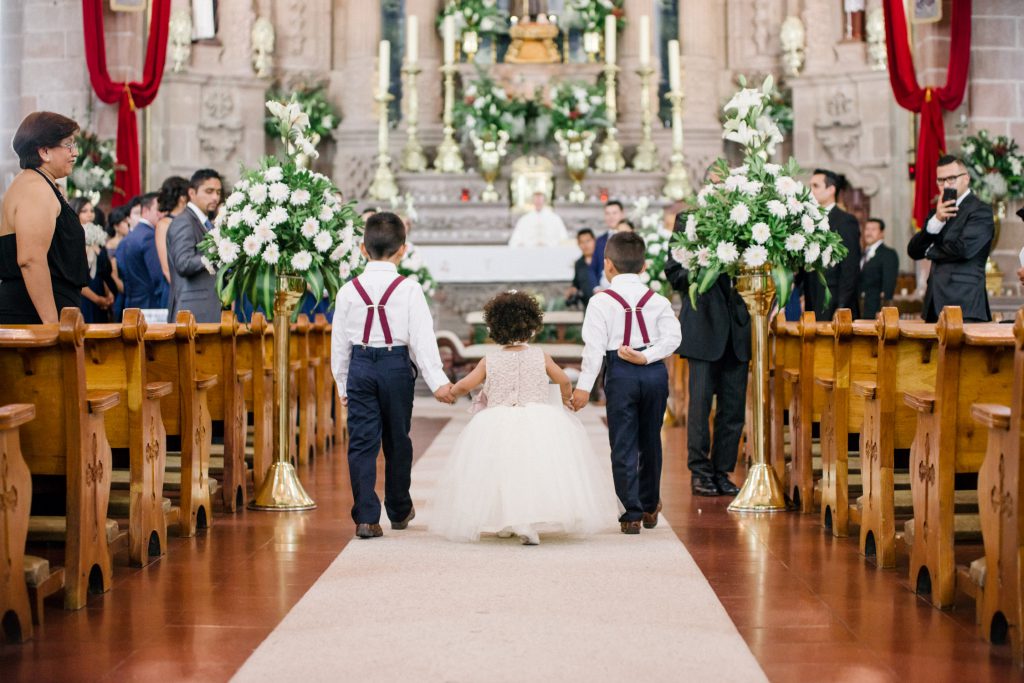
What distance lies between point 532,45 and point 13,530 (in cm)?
1355

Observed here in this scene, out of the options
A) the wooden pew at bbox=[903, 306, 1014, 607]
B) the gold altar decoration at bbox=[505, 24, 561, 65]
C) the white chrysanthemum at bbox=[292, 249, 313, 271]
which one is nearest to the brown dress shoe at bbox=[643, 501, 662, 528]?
the wooden pew at bbox=[903, 306, 1014, 607]

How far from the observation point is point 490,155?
16.3m

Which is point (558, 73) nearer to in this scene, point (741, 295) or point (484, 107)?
point (484, 107)

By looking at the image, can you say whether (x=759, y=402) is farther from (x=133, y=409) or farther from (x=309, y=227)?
(x=133, y=409)

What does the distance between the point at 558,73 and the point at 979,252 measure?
9.86m

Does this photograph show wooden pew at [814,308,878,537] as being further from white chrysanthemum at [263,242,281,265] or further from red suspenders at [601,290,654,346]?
white chrysanthemum at [263,242,281,265]

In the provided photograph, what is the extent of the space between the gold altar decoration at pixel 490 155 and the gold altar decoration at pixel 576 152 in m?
0.66

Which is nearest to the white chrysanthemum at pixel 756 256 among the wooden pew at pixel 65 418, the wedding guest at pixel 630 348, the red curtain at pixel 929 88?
the wedding guest at pixel 630 348

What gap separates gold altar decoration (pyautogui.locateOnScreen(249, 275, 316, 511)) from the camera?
22.8 ft

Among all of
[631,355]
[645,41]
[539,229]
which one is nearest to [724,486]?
[631,355]

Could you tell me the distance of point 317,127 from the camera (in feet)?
56.0

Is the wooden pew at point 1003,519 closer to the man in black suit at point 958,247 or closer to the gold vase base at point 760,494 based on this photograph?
the gold vase base at point 760,494

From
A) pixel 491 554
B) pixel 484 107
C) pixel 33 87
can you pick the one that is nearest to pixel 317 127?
pixel 484 107

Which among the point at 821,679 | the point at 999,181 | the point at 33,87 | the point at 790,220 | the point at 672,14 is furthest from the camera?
the point at 672,14
